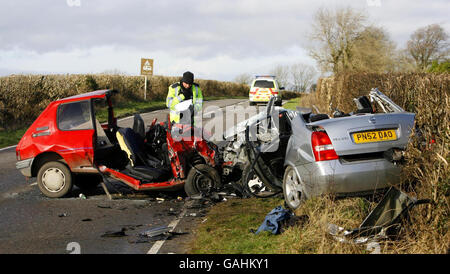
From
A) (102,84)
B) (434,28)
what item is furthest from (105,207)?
(434,28)

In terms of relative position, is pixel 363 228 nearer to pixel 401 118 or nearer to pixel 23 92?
pixel 401 118

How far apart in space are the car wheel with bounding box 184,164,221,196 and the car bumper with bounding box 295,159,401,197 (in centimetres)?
261

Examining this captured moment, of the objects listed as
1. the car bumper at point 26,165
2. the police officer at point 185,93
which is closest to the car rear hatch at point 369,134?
the police officer at point 185,93

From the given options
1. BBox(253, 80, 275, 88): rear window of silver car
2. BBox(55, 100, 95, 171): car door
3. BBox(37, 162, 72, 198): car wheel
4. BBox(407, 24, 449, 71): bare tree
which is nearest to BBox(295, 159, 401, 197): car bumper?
BBox(55, 100, 95, 171): car door

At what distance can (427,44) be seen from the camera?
203 feet

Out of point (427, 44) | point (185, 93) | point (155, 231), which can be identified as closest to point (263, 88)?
point (185, 93)

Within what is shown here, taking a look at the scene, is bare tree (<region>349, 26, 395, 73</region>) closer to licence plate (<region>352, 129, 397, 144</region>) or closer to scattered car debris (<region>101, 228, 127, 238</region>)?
licence plate (<region>352, 129, 397, 144</region>)

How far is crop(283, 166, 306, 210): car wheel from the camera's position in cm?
620

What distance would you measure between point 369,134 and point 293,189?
4.16 feet

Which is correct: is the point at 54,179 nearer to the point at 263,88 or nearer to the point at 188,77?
the point at 188,77

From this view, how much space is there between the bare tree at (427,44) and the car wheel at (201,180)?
57457 mm

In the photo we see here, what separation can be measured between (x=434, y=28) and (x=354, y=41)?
21561 mm

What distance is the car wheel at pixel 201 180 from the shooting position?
7.98 m
